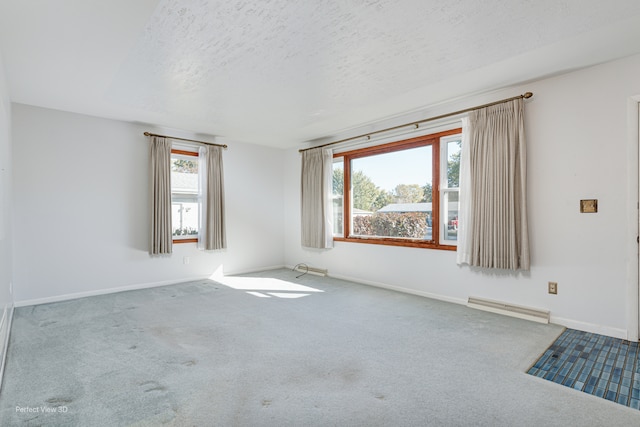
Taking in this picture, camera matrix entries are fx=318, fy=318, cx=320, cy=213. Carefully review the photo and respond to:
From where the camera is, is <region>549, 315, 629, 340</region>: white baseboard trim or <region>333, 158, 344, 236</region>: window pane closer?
<region>549, 315, 629, 340</region>: white baseboard trim

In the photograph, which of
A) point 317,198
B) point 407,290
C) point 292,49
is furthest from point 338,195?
point 292,49

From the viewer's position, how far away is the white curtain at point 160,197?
484 centimetres

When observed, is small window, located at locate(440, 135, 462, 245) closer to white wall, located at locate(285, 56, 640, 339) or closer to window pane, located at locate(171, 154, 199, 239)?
white wall, located at locate(285, 56, 640, 339)

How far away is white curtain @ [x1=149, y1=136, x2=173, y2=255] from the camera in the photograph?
4840 mm

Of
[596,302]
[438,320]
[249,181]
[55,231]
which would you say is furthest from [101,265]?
[596,302]

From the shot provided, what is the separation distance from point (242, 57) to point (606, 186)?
3.52 meters

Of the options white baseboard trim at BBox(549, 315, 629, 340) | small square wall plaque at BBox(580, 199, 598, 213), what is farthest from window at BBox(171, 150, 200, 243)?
small square wall plaque at BBox(580, 199, 598, 213)

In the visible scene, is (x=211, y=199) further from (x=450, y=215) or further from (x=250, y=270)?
(x=450, y=215)

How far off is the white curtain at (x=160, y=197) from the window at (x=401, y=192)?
2766 millimetres

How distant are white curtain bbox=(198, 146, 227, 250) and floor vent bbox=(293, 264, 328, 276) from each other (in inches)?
61.3

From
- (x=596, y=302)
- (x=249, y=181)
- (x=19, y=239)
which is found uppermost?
(x=249, y=181)

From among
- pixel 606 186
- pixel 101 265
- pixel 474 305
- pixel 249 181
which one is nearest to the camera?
pixel 606 186

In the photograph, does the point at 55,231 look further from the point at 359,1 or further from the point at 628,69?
the point at 628,69

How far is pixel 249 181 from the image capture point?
6219 mm
